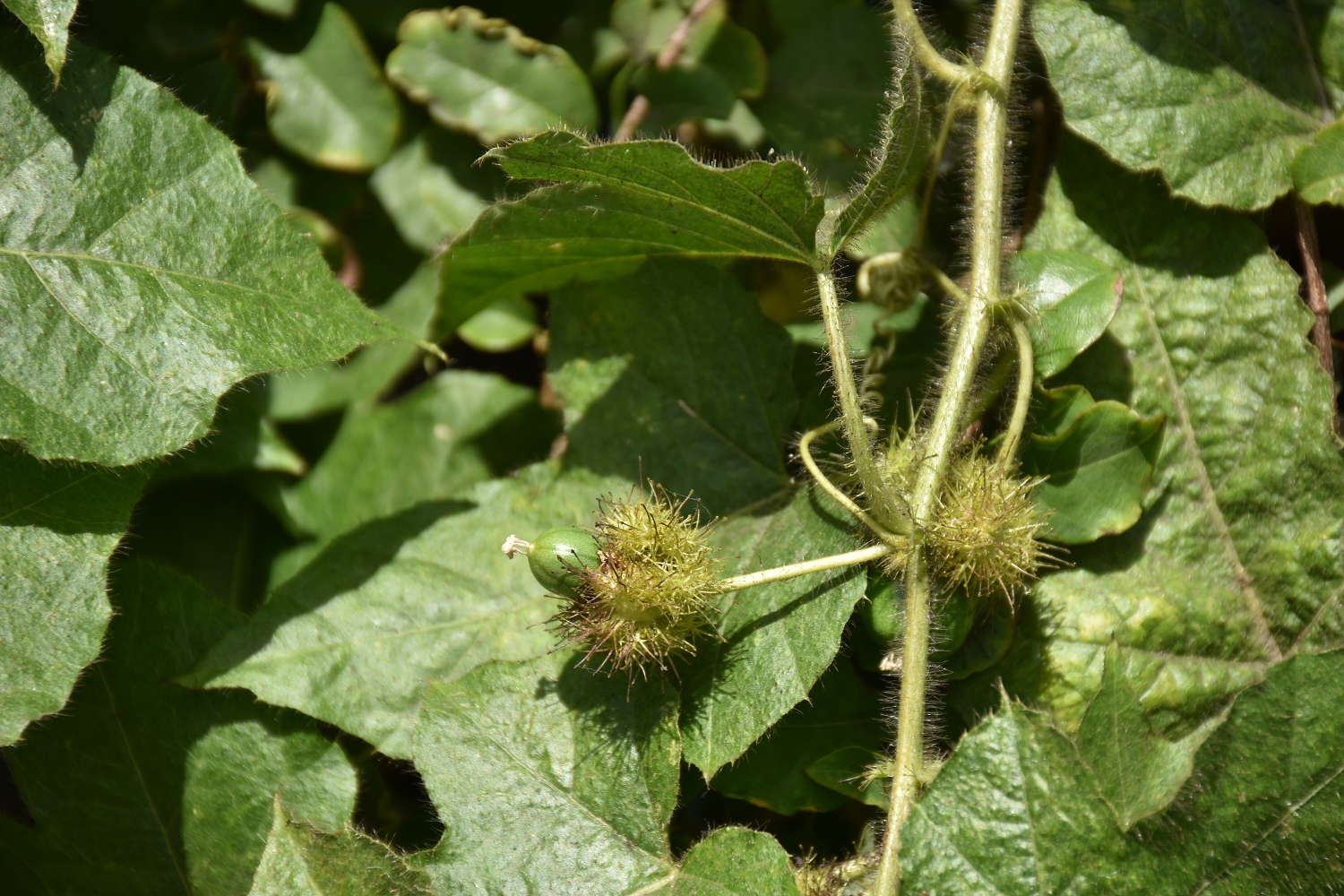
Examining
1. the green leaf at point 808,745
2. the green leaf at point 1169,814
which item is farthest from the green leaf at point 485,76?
the green leaf at point 1169,814

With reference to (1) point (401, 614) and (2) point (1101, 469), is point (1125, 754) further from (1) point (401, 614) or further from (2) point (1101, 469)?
(1) point (401, 614)

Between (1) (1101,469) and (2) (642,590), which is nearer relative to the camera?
(2) (642,590)

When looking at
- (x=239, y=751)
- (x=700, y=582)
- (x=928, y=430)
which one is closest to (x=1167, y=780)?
(x=928, y=430)

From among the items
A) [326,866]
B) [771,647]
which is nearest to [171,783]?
[326,866]

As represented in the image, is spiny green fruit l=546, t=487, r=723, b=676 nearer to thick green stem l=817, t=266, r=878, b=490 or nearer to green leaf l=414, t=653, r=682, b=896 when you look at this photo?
green leaf l=414, t=653, r=682, b=896

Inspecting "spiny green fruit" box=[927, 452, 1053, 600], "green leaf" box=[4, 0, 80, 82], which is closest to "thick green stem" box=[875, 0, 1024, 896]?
"spiny green fruit" box=[927, 452, 1053, 600]

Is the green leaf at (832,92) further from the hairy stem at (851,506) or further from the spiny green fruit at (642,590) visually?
the spiny green fruit at (642,590)
